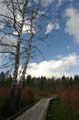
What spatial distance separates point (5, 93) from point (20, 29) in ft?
15.5

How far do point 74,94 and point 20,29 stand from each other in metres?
6.64

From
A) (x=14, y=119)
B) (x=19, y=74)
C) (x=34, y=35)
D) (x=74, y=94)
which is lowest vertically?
(x=14, y=119)

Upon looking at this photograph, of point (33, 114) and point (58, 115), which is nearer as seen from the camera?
point (58, 115)

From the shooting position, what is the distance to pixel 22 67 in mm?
21234

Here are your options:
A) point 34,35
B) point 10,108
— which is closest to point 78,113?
point 10,108

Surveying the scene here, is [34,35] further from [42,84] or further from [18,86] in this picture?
[42,84]

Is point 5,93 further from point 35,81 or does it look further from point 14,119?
point 35,81

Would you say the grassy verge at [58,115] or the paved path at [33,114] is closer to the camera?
the grassy verge at [58,115]

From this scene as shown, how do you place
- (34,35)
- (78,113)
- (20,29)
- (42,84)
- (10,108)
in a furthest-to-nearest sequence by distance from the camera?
(42,84), (34,35), (20,29), (10,108), (78,113)

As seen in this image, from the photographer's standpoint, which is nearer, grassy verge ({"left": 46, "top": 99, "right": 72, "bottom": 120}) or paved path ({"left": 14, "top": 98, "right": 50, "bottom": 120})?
grassy verge ({"left": 46, "top": 99, "right": 72, "bottom": 120})

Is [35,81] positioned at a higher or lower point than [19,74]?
higher

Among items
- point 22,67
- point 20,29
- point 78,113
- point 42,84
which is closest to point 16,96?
point 22,67

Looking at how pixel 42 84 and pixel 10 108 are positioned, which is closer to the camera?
pixel 10 108

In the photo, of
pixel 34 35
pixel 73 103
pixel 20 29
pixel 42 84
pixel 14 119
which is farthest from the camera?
pixel 42 84
